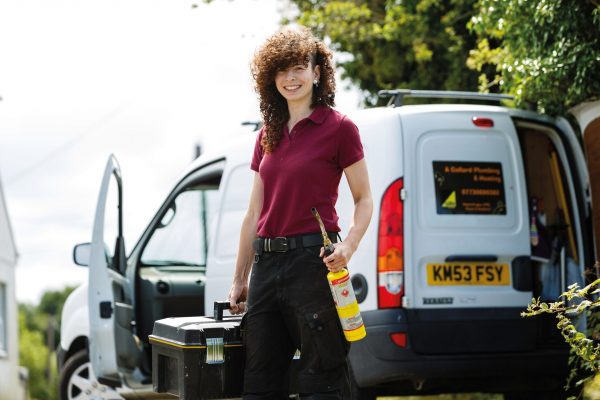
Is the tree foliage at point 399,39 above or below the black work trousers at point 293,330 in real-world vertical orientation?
above

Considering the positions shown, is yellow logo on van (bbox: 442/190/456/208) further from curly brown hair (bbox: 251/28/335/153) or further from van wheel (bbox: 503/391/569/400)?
curly brown hair (bbox: 251/28/335/153)

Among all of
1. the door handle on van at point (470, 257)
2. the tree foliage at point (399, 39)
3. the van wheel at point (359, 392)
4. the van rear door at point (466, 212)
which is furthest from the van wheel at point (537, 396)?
the tree foliage at point (399, 39)

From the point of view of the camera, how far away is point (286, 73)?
5.02 meters

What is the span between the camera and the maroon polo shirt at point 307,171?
4852 millimetres

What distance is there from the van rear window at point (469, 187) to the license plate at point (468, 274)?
341mm

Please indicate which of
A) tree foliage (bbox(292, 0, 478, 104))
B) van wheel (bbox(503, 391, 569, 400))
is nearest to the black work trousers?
van wheel (bbox(503, 391, 569, 400))

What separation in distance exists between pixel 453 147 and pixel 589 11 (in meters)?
1.45

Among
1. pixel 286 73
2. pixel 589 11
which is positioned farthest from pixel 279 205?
pixel 589 11

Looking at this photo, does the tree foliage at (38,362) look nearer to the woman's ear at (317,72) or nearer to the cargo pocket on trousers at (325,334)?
the woman's ear at (317,72)

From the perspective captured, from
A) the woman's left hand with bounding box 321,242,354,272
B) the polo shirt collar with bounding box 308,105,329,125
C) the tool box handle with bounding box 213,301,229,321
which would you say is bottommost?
the tool box handle with bounding box 213,301,229,321

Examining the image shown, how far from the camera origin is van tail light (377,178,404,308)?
7.02 meters

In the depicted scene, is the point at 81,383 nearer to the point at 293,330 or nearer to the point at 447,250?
the point at 447,250

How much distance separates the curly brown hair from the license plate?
92.0 inches

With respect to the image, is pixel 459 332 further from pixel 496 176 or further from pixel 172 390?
pixel 172 390
